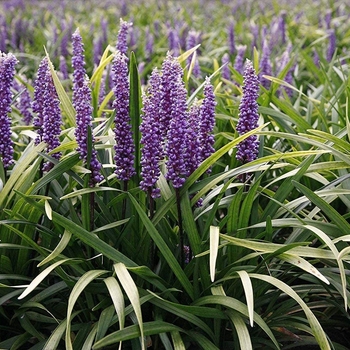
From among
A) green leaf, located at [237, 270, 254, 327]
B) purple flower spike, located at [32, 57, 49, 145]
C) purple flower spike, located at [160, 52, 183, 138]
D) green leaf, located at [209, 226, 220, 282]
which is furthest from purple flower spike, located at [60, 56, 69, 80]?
green leaf, located at [237, 270, 254, 327]

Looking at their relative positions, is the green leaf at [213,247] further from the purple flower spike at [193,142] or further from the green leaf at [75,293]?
the green leaf at [75,293]

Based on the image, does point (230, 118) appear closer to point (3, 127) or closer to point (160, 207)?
point (160, 207)

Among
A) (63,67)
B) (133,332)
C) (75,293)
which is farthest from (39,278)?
(63,67)

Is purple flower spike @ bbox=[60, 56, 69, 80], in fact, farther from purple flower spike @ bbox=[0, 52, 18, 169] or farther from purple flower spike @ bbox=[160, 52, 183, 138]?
purple flower spike @ bbox=[160, 52, 183, 138]

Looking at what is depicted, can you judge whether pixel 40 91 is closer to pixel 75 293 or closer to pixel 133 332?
pixel 75 293

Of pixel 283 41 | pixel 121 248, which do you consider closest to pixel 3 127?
pixel 121 248

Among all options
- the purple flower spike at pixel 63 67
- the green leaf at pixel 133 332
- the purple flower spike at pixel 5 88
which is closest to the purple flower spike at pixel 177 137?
the green leaf at pixel 133 332
